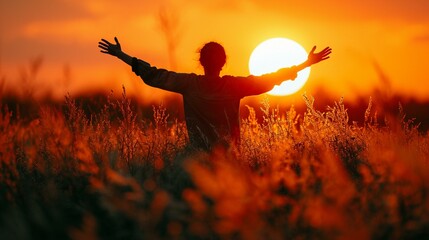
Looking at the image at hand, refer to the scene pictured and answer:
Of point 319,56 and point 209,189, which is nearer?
point 209,189

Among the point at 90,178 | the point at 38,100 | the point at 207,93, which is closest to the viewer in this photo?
the point at 90,178

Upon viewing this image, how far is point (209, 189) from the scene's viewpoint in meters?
3.12

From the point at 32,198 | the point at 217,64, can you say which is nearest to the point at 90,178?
the point at 32,198

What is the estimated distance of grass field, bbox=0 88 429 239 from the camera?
9.42 ft

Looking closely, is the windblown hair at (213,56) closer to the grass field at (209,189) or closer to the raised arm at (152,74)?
the raised arm at (152,74)

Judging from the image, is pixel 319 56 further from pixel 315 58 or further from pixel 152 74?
pixel 152 74

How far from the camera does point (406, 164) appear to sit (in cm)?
351

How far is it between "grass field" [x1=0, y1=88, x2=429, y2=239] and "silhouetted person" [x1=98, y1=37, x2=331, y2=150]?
0.32 meters

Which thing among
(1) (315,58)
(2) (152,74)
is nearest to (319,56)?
(1) (315,58)

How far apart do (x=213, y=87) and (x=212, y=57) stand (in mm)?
259

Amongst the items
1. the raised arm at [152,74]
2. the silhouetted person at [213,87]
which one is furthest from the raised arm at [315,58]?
the raised arm at [152,74]

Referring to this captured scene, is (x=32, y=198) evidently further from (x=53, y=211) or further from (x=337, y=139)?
(x=337, y=139)

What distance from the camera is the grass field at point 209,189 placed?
2871mm

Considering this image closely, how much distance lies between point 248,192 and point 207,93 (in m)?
2.06
